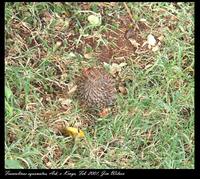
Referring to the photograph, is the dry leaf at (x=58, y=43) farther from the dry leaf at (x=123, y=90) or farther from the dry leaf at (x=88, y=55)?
the dry leaf at (x=123, y=90)

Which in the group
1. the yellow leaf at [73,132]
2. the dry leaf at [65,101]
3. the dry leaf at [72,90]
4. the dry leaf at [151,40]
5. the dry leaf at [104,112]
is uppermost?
the dry leaf at [151,40]

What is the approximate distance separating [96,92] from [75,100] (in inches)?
7.5

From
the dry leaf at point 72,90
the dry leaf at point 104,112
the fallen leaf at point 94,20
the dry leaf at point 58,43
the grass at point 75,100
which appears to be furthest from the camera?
the fallen leaf at point 94,20

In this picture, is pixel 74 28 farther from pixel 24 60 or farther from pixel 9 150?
pixel 9 150

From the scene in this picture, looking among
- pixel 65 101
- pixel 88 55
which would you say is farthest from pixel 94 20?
pixel 65 101

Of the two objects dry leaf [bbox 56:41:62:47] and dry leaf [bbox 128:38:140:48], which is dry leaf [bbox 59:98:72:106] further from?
dry leaf [bbox 128:38:140:48]

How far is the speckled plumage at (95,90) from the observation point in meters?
3.73

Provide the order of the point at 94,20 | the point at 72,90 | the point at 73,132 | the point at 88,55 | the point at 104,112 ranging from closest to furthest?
the point at 73,132
the point at 104,112
the point at 72,90
the point at 88,55
the point at 94,20

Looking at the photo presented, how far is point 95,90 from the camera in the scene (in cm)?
374

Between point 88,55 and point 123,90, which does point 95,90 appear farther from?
point 88,55

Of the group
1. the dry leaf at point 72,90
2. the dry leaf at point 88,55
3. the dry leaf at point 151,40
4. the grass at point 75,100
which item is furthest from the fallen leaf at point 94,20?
the dry leaf at point 72,90

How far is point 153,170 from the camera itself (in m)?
3.42

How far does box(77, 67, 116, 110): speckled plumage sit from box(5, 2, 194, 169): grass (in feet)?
0.26

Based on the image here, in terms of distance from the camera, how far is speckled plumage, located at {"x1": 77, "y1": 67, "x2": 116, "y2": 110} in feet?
12.2
